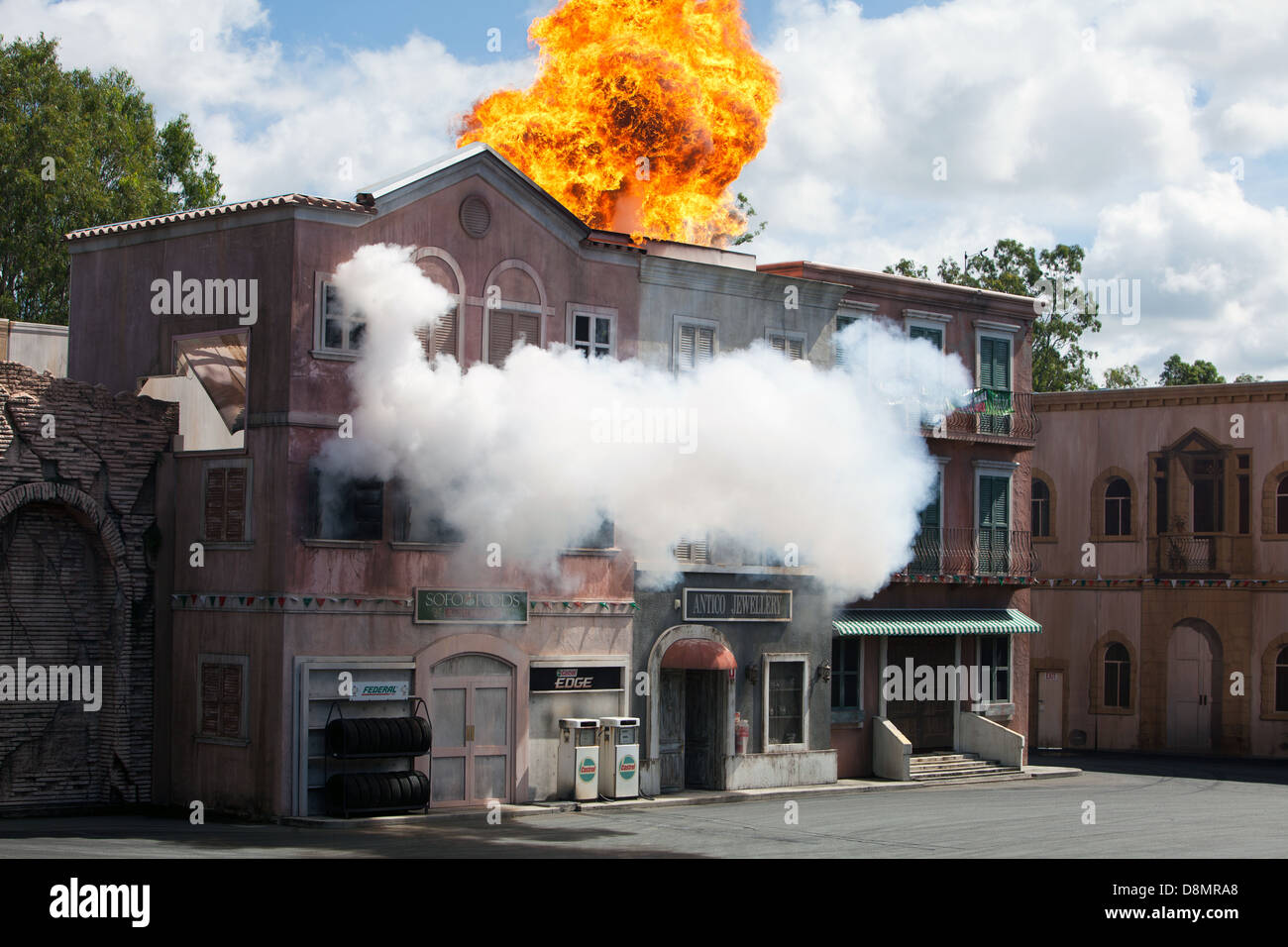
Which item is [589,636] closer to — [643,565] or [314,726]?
[643,565]

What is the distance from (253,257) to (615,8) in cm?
924

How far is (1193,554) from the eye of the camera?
49.8m

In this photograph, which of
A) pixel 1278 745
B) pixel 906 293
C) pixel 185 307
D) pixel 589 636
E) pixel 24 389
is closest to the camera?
pixel 24 389

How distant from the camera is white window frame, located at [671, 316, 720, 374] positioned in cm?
3278

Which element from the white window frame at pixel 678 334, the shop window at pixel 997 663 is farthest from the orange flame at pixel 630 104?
the shop window at pixel 997 663

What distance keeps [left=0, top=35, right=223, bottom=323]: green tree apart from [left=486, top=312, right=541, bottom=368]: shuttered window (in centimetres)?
2611

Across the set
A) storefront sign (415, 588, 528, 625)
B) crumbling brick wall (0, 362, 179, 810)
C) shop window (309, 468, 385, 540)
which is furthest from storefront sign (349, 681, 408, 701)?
crumbling brick wall (0, 362, 179, 810)

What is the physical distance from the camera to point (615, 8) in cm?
3278

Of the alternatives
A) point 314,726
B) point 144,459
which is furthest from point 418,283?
point 314,726

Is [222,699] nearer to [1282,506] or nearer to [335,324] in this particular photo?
[335,324]

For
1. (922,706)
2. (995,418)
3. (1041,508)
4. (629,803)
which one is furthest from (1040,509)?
(629,803)

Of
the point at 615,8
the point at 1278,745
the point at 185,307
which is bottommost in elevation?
the point at 1278,745

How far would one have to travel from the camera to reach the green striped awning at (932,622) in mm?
36469

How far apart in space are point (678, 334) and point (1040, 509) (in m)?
23.3
